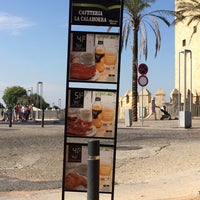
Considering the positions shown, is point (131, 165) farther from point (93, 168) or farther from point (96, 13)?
point (93, 168)

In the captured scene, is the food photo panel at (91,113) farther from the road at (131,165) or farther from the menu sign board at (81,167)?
the road at (131,165)

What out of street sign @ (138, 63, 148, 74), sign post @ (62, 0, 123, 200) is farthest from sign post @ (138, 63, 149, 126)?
sign post @ (62, 0, 123, 200)

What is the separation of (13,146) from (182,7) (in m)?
27.8

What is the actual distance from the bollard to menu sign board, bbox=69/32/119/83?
4.36 feet

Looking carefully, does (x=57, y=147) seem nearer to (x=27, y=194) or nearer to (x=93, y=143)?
(x=27, y=194)

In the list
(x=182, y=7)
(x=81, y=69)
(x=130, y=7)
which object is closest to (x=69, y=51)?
(x=81, y=69)

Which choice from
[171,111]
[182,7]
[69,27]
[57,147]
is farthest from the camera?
[171,111]

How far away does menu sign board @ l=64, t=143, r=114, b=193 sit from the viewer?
637 centimetres

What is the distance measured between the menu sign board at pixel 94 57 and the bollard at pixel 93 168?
133cm

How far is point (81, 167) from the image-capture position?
6379mm

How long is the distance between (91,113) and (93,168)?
127cm

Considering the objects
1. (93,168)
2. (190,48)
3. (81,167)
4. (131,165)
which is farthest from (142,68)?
(190,48)

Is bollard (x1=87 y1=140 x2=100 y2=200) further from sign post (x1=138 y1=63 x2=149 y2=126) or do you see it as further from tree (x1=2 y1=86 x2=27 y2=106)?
tree (x1=2 y1=86 x2=27 y2=106)

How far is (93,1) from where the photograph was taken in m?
6.32
